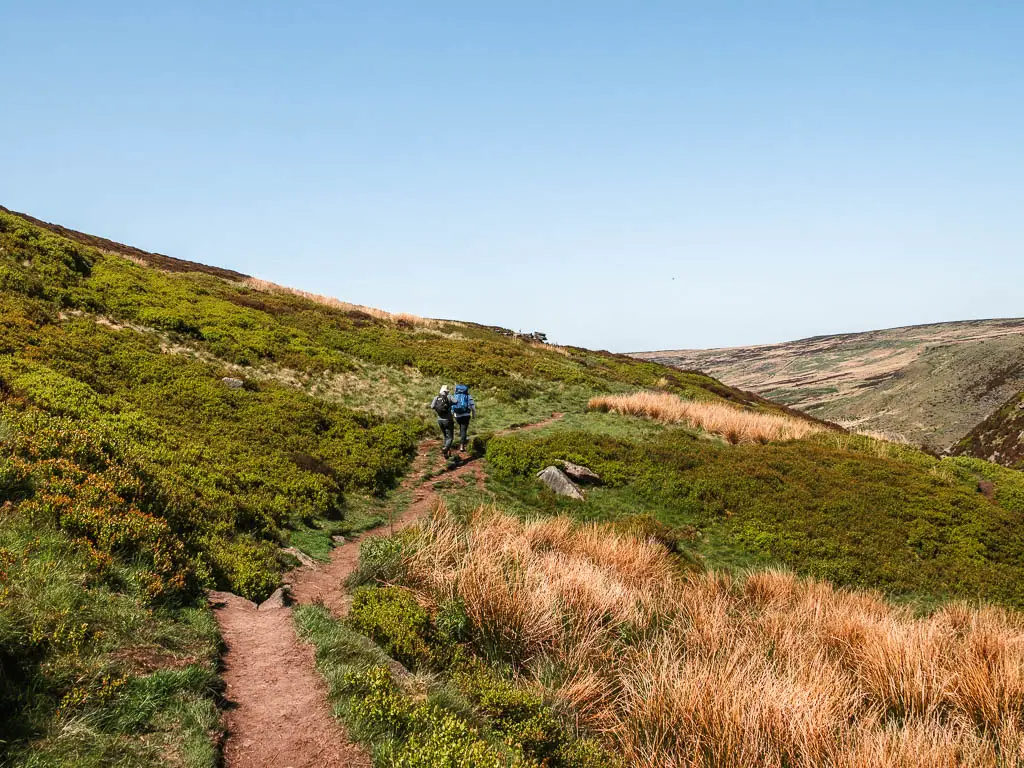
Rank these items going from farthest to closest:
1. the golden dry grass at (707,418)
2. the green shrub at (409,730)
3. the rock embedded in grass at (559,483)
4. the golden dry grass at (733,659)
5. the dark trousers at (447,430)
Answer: the golden dry grass at (707,418) → the dark trousers at (447,430) → the rock embedded in grass at (559,483) → the golden dry grass at (733,659) → the green shrub at (409,730)

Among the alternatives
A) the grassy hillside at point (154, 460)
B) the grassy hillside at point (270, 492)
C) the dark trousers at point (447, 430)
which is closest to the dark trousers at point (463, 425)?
the dark trousers at point (447, 430)

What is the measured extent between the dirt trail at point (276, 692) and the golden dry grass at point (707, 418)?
18771mm

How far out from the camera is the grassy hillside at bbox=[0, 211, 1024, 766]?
14.5 ft

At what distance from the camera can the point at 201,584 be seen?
6965 millimetres

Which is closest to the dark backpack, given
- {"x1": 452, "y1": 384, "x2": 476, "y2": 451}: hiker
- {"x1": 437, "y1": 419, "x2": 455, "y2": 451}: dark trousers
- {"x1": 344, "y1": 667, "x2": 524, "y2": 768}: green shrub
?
{"x1": 437, "y1": 419, "x2": 455, "y2": 451}: dark trousers

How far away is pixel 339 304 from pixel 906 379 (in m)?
61.7

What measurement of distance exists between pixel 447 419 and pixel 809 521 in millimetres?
10908

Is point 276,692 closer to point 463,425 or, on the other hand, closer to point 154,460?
point 154,460

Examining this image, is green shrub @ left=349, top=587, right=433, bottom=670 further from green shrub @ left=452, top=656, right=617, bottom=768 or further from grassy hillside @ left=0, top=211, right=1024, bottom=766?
green shrub @ left=452, top=656, right=617, bottom=768

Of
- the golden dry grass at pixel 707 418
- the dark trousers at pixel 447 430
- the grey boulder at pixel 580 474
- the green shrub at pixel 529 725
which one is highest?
the golden dry grass at pixel 707 418

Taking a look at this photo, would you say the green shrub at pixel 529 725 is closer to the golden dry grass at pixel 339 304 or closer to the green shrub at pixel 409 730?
the green shrub at pixel 409 730

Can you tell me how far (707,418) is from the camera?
78.6ft

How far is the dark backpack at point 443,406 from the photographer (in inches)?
671

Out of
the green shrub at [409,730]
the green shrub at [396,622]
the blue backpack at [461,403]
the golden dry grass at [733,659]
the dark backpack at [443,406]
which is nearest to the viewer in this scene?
the green shrub at [409,730]
